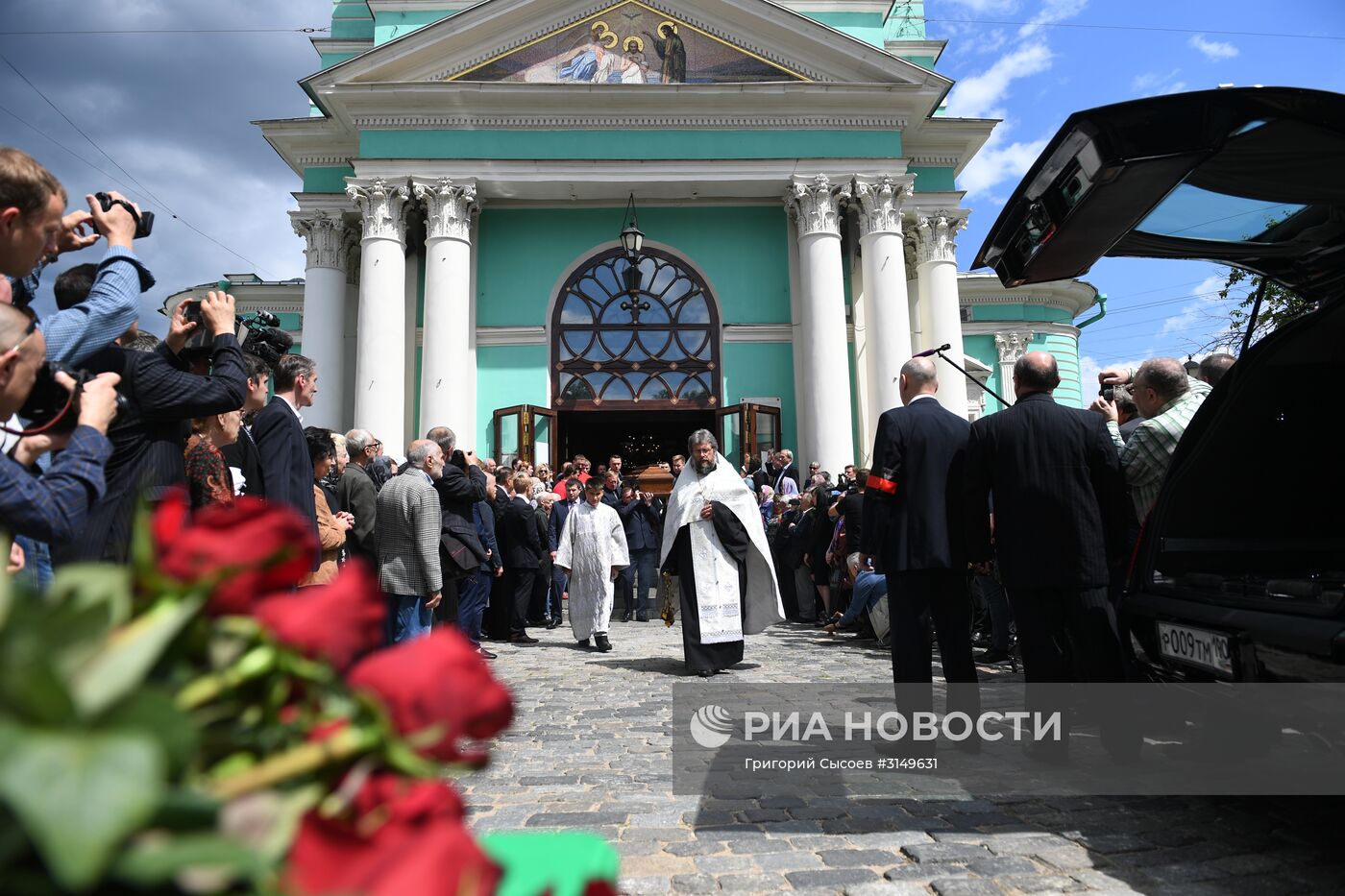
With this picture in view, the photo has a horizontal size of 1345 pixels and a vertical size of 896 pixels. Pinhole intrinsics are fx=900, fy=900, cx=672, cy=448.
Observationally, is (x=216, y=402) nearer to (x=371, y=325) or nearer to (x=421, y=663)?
(x=421, y=663)

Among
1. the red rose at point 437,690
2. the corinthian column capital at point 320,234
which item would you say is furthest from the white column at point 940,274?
the red rose at point 437,690

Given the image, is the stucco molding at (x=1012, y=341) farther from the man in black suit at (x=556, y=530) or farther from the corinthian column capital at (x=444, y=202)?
the man in black suit at (x=556, y=530)

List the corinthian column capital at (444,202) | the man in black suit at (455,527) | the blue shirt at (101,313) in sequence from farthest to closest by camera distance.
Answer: the corinthian column capital at (444,202), the man in black suit at (455,527), the blue shirt at (101,313)

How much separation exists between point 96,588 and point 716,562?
283 inches

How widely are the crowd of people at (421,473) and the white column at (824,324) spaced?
8167mm

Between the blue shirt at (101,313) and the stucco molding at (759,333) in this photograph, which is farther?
the stucco molding at (759,333)

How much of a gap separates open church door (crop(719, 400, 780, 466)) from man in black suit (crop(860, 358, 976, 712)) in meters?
13.4

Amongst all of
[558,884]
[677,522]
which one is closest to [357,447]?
[677,522]

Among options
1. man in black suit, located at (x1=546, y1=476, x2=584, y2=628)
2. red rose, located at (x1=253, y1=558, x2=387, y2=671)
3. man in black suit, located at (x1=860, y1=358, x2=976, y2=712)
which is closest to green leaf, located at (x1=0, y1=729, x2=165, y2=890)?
red rose, located at (x1=253, y1=558, x2=387, y2=671)

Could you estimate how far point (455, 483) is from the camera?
793 cm

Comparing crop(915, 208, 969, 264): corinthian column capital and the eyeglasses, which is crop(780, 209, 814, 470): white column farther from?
the eyeglasses

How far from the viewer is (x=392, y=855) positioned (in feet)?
1.82

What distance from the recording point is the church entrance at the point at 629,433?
1972 centimetres

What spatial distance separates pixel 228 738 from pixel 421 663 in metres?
0.14
